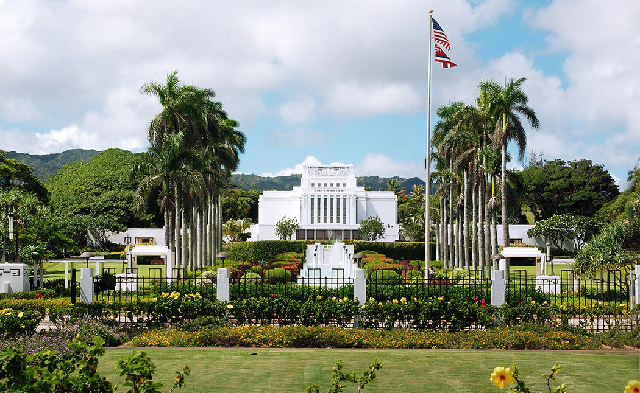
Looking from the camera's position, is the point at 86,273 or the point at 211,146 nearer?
the point at 86,273

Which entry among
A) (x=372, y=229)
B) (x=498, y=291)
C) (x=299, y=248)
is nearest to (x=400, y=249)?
(x=299, y=248)

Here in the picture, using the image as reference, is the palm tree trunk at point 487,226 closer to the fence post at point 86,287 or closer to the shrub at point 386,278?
the shrub at point 386,278

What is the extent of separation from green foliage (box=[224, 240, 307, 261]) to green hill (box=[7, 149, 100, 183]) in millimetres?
112988

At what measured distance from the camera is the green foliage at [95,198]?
177 feet

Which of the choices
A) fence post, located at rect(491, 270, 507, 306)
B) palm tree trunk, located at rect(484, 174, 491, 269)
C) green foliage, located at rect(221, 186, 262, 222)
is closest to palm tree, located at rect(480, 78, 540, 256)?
palm tree trunk, located at rect(484, 174, 491, 269)

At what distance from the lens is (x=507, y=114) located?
97.8 ft

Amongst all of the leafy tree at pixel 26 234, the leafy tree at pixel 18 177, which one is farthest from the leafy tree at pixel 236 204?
the leafy tree at pixel 26 234

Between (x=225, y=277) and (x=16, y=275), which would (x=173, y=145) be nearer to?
(x=16, y=275)

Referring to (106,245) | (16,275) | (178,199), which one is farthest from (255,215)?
(16,275)

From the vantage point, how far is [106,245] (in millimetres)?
55812

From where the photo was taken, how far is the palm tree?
29406 millimetres

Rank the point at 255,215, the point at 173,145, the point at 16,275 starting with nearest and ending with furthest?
the point at 16,275 < the point at 173,145 < the point at 255,215

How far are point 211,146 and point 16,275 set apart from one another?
15.7 m

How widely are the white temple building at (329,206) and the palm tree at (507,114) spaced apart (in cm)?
3942
